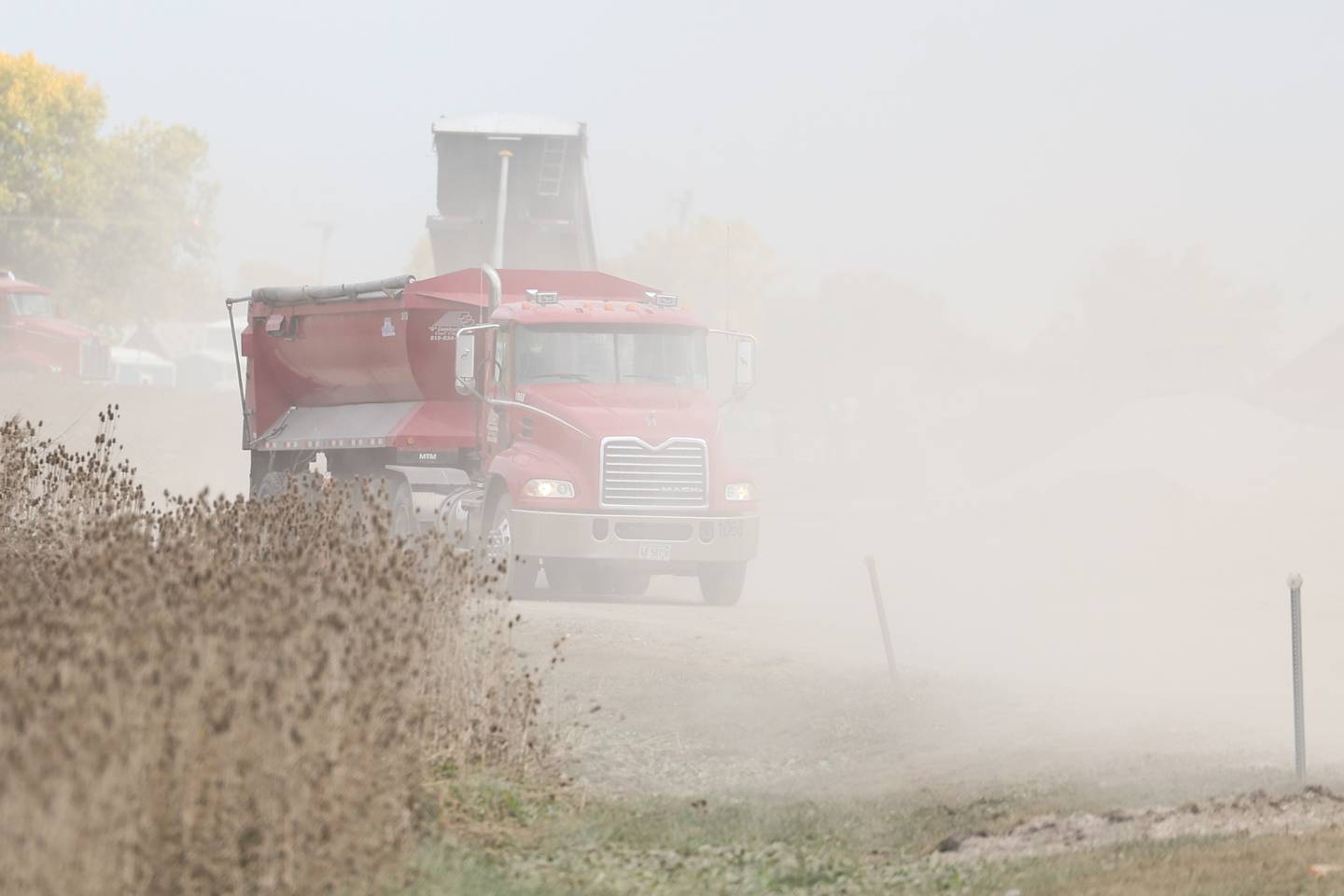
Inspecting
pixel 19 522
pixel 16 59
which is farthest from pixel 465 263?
pixel 16 59

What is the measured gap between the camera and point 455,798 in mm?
8930

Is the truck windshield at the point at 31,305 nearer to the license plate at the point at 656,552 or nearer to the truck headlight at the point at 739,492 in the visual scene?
the truck headlight at the point at 739,492

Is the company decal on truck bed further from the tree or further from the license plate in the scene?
the tree

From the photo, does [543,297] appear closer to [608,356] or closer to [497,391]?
[608,356]

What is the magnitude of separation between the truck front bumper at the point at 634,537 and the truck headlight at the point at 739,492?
205 millimetres

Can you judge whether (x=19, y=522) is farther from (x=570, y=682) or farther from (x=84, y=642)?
(x=84, y=642)

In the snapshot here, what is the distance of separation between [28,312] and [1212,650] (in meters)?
42.2

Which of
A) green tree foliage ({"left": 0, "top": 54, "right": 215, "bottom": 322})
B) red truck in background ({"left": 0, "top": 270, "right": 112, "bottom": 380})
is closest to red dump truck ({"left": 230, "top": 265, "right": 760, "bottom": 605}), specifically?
red truck in background ({"left": 0, "top": 270, "right": 112, "bottom": 380})

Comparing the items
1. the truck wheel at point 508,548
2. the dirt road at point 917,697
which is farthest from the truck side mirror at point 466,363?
the dirt road at point 917,697

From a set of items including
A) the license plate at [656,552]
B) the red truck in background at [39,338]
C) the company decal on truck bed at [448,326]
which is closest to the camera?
the license plate at [656,552]

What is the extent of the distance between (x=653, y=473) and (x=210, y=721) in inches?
538

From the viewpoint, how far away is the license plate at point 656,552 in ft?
63.9

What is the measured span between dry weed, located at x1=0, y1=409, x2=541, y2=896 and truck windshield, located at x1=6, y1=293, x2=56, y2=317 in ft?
153

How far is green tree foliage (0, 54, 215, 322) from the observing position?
68.6 m
